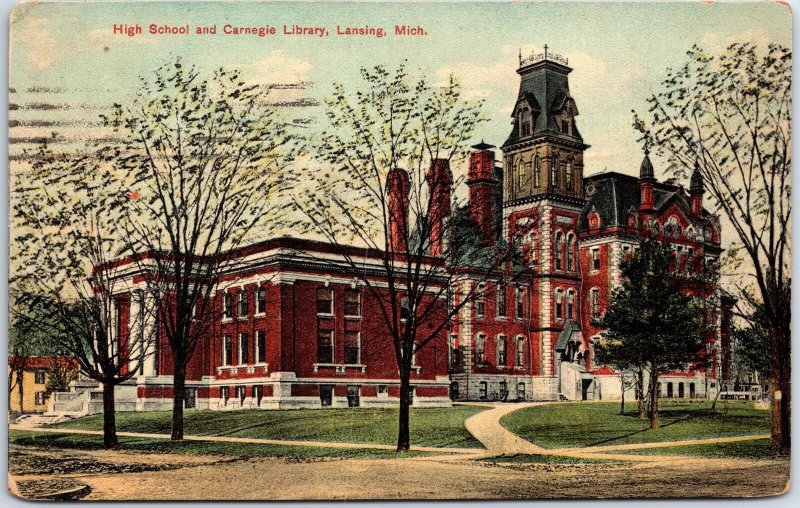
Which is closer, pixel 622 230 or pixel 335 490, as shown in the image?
pixel 335 490

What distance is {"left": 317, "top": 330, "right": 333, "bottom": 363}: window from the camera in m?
20.4

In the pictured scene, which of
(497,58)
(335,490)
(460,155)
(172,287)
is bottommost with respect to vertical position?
(335,490)

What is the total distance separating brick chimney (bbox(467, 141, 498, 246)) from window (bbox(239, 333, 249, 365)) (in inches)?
163

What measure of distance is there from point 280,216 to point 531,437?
520 cm

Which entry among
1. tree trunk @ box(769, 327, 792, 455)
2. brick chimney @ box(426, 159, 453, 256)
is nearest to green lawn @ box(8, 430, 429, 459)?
brick chimney @ box(426, 159, 453, 256)

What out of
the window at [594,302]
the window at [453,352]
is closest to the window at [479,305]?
the window at [453,352]

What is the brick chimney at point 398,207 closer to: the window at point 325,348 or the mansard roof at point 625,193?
the window at point 325,348

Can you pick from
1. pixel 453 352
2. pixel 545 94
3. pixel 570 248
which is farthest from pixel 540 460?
pixel 545 94

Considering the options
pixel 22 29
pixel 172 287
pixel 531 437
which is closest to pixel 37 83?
pixel 22 29

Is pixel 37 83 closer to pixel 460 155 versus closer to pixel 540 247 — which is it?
pixel 460 155

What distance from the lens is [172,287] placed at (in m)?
20.0

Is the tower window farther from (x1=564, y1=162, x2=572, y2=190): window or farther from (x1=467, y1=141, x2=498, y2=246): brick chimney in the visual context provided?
(x1=467, y1=141, x2=498, y2=246): brick chimney

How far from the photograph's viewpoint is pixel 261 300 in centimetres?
2048

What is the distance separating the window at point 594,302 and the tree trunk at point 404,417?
323 centimetres
